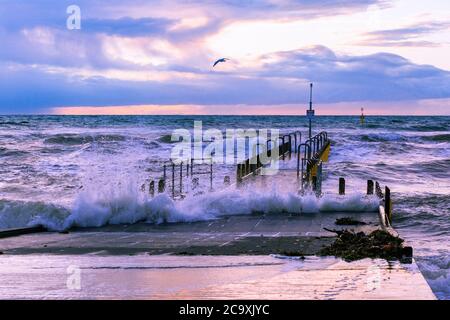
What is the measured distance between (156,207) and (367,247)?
23.1ft

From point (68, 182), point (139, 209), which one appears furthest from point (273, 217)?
point (68, 182)

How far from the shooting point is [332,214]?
56.1 ft

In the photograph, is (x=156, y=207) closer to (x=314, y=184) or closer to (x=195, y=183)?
(x=314, y=184)

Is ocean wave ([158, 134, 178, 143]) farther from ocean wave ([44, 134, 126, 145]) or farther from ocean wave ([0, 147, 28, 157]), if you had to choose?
ocean wave ([0, 147, 28, 157])

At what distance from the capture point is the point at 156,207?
1666cm

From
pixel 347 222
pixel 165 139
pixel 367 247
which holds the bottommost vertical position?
pixel 165 139

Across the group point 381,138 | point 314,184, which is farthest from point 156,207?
point 381,138

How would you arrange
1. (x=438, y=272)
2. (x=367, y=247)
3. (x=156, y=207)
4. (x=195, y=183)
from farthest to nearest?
(x=195, y=183)
(x=156, y=207)
(x=438, y=272)
(x=367, y=247)

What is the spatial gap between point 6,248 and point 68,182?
50.4 ft

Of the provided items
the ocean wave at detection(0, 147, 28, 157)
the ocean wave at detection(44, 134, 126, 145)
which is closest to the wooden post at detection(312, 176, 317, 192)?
the ocean wave at detection(0, 147, 28, 157)

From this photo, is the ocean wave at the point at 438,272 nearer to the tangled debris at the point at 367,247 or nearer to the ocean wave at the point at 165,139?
the tangled debris at the point at 367,247

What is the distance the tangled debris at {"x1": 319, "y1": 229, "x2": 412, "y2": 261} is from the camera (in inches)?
400

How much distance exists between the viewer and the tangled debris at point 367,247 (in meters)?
10.1
